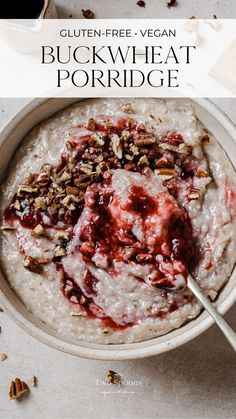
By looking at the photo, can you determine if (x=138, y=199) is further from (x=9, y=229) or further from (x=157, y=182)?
(x=9, y=229)

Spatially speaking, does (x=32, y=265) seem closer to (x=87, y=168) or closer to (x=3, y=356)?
(x=87, y=168)

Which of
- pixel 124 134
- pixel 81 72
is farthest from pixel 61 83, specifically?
pixel 124 134

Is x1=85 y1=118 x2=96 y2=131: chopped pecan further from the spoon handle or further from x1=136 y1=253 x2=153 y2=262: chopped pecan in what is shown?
the spoon handle

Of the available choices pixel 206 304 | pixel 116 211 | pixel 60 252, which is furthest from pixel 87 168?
pixel 206 304

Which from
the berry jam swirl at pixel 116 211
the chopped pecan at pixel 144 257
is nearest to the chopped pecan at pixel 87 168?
the berry jam swirl at pixel 116 211

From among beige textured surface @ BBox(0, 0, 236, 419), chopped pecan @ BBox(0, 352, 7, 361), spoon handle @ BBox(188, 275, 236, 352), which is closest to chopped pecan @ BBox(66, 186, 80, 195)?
spoon handle @ BBox(188, 275, 236, 352)

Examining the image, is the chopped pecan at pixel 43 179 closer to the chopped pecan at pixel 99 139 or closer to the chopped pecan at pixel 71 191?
the chopped pecan at pixel 71 191

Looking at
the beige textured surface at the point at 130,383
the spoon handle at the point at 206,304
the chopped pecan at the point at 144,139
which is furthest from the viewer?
the beige textured surface at the point at 130,383
